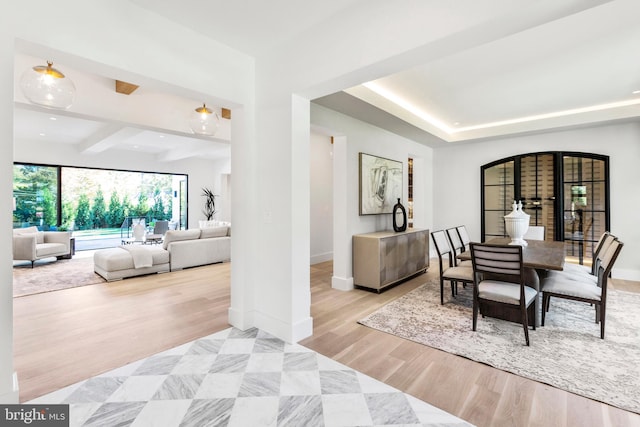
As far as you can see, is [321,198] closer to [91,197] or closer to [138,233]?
[138,233]

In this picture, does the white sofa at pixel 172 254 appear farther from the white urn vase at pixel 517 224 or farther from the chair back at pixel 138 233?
the white urn vase at pixel 517 224

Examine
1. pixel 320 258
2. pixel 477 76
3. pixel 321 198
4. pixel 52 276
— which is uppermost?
pixel 477 76

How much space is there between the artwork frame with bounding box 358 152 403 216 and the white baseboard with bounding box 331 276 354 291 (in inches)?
40.0

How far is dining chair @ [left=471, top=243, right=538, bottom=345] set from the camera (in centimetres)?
266

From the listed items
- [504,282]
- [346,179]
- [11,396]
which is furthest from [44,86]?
[504,282]

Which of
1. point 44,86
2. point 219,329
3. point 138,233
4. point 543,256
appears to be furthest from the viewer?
point 138,233

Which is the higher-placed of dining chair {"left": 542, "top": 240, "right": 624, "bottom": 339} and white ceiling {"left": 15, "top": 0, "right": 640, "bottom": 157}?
white ceiling {"left": 15, "top": 0, "right": 640, "bottom": 157}

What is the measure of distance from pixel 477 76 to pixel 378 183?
200cm

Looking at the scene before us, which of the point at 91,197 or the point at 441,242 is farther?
the point at 91,197

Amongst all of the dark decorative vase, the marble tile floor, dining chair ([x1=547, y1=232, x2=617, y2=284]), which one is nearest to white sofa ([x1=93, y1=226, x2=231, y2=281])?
the marble tile floor

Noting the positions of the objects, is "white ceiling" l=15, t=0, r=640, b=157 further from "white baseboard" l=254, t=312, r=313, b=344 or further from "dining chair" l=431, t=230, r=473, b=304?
"white baseboard" l=254, t=312, r=313, b=344

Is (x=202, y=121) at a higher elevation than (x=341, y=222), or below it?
higher

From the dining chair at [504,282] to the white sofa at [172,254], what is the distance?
4859 mm

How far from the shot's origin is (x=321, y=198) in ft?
20.7
